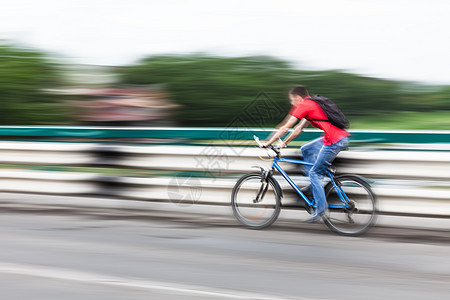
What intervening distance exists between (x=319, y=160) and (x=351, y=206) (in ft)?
2.21

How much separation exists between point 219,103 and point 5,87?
14.5 ft

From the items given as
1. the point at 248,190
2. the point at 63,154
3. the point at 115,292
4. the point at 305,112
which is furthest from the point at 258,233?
the point at 63,154

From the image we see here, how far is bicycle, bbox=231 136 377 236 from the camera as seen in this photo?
685cm

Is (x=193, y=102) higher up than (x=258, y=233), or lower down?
higher up

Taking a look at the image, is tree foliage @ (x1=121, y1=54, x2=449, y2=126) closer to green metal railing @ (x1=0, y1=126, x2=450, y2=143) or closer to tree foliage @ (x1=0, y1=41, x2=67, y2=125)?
green metal railing @ (x1=0, y1=126, x2=450, y2=143)

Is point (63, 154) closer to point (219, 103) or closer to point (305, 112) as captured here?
point (219, 103)

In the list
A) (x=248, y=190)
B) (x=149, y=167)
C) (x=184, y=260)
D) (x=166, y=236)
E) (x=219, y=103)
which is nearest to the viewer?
(x=184, y=260)

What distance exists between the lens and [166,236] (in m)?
6.73

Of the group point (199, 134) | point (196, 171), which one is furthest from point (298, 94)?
point (196, 171)

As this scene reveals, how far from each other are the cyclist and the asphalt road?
546 millimetres

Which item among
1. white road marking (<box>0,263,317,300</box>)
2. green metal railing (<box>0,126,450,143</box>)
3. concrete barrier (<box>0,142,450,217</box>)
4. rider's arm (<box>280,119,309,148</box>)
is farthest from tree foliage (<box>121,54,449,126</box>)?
white road marking (<box>0,263,317,300</box>)

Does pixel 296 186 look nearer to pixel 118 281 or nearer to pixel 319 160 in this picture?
pixel 319 160

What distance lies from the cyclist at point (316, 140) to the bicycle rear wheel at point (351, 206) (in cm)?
14

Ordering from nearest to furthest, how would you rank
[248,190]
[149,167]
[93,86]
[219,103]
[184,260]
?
[184,260]
[248,190]
[149,167]
[219,103]
[93,86]
